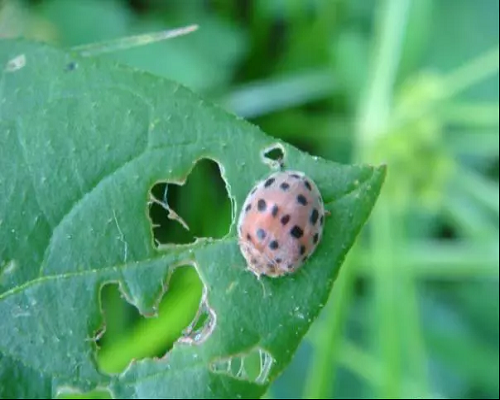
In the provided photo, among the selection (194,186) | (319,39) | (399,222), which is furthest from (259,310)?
(319,39)

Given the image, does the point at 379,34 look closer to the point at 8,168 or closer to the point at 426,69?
the point at 426,69

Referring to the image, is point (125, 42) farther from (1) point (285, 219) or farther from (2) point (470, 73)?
(2) point (470, 73)

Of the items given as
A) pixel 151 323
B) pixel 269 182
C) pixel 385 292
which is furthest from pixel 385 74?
pixel 269 182

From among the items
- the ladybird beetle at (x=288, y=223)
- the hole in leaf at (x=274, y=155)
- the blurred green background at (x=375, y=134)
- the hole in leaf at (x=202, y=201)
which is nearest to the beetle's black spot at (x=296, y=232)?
the ladybird beetle at (x=288, y=223)

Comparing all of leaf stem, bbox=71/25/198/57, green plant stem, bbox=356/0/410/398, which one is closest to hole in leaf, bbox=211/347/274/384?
leaf stem, bbox=71/25/198/57

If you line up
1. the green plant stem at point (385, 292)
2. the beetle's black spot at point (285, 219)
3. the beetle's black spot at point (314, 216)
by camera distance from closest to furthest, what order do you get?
1. the beetle's black spot at point (314, 216)
2. the beetle's black spot at point (285, 219)
3. the green plant stem at point (385, 292)

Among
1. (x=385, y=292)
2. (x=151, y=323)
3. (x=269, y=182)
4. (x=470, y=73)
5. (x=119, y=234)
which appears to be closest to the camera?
(x=119, y=234)

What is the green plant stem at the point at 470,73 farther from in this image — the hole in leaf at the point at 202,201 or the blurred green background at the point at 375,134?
the hole in leaf at the point at 202,201
